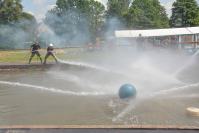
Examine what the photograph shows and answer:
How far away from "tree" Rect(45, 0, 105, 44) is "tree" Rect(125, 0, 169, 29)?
454 inches

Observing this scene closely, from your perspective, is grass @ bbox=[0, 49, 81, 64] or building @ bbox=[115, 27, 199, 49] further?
building @ bbox=[115, 27, 199, 49]

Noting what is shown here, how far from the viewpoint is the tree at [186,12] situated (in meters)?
89.1

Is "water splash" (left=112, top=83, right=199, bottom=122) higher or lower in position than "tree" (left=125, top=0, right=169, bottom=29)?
lower

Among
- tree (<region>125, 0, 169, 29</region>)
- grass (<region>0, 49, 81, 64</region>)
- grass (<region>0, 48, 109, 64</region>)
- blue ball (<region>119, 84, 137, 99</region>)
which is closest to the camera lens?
blue ball (<region>119, 84, 137, 99</region>)

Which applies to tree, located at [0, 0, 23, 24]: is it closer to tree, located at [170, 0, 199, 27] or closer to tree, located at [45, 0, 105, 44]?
tree, located at [45, 0, 105, 44]

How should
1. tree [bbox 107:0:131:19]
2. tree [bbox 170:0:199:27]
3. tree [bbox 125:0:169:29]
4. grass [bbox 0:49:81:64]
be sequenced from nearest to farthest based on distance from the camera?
grass [bbox 0:49:81:64], tree [bbox 125:0:169:29], tree [bbox 170:0:199:27], tree [bbox 107:0:131:19]

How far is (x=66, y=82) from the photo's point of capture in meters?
22.6

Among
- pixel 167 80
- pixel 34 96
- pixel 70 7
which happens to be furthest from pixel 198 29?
pixel 34 96

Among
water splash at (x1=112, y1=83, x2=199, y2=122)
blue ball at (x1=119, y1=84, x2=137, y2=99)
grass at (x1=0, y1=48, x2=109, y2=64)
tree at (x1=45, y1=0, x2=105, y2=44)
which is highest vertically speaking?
tree at (x1=45, y1=0, x2=105, y2=44)

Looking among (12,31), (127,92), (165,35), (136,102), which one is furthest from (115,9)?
(136,102)

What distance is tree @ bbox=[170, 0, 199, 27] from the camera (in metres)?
89.1

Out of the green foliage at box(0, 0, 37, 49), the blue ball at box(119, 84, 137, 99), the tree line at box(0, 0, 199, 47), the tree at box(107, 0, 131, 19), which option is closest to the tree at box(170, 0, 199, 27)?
the tree line at box(0, 0, 199, 47)

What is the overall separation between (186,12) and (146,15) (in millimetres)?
8614

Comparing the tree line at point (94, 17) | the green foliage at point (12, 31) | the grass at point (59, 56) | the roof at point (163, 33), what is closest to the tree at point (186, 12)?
the tree line at point (94, 17)
